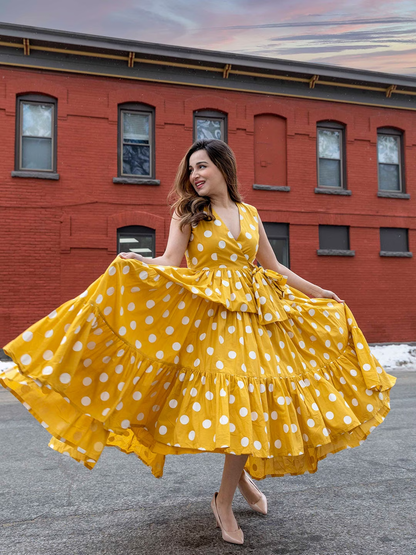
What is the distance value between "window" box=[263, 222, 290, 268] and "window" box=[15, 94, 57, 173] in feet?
19.7

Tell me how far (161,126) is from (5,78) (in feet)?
13.1

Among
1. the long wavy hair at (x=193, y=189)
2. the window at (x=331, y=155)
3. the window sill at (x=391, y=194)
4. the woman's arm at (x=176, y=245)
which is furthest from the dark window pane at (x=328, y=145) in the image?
the woman's arm at (x=176, y=245)

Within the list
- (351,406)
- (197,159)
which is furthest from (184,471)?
(197,159)

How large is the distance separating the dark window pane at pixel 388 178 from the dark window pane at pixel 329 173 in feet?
4.89

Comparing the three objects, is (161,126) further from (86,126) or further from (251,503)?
(251,503)

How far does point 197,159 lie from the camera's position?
3.33 m

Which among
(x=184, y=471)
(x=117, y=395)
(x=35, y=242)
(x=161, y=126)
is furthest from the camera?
(x=161, y=126)

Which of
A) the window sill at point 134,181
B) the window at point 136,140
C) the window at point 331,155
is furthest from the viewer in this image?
the window at point 331,155

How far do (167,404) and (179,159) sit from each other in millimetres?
12003

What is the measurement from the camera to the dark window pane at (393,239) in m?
15.9

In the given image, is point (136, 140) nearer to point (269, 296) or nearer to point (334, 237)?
point (334, 237)

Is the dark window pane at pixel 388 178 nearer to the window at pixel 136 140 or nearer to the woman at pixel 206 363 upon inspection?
the window at pixel 136 140

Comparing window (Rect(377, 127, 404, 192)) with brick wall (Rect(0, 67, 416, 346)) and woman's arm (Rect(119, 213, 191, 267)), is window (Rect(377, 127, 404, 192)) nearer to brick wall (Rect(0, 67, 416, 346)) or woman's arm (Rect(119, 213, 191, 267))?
brick wall (Rect(0, 67, 416, 346))

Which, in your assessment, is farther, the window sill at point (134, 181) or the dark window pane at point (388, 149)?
the dark window pane at point (388, 149)
